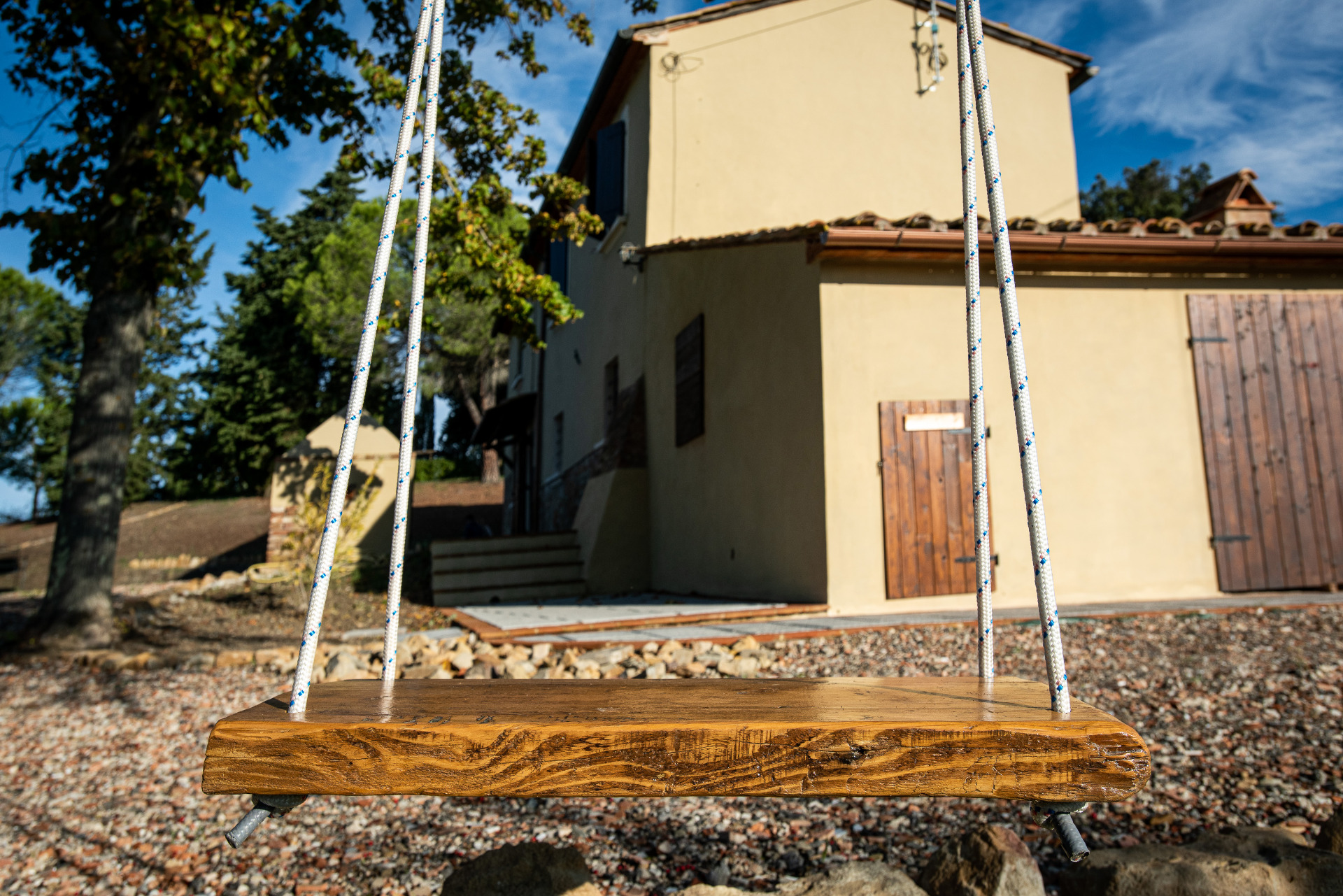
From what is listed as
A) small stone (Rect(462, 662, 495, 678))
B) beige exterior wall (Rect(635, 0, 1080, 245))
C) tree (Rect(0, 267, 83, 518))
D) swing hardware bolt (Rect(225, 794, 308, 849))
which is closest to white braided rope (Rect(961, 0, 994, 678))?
swing hardware bolt (Rect(225, 794, 308, 849))

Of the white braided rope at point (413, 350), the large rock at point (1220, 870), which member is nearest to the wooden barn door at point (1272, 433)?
the large rock at point (1220, 870)

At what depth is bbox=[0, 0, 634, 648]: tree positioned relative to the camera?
17.9ft

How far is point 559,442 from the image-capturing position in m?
14.0

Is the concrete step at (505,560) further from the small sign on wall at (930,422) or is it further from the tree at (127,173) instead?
the small sign on wall at (930,422)

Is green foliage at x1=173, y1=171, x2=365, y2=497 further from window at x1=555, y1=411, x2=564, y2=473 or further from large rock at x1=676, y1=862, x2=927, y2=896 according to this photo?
large rock at x1=676, y1=862, x2=927, y2=896

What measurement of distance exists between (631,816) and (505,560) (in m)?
6.78

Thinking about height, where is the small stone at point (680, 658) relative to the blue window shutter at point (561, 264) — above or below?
below

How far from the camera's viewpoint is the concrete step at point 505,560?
29.3 ft

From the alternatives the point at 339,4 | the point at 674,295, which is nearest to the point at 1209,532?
the point at 674,295

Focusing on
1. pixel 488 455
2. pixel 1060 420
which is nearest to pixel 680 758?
pixel 1060 420

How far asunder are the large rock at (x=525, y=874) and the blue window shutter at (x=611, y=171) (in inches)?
361

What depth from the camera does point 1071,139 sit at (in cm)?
977

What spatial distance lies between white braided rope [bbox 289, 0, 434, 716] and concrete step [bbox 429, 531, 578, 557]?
7.73 m

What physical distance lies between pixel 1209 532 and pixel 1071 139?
569cm
